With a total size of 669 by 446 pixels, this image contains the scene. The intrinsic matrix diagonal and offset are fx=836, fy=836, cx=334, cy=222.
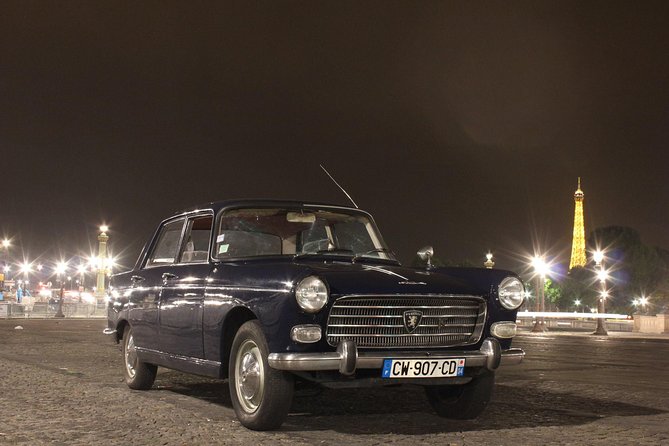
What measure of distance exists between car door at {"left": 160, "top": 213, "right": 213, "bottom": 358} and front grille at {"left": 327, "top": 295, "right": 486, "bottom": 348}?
1554 mm

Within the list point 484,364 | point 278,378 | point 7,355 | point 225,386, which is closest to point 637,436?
point 484,364

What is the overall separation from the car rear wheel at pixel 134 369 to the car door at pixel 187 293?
3.12 feet

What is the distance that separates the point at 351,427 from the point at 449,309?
1184 mm

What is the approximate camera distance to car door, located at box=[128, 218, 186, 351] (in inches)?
322

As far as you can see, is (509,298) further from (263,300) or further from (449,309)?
(263,300)

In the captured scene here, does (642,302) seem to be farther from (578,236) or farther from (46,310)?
(46,310)

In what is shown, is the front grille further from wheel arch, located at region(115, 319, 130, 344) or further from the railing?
the railing

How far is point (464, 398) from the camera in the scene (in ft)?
22.6

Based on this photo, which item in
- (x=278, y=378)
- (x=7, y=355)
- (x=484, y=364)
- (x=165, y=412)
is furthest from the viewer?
(x=7, y=355)

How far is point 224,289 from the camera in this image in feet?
22.0

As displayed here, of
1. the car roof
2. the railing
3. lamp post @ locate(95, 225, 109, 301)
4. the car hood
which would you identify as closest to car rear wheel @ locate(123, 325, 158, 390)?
the car roof

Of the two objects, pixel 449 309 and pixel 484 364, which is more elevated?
pixel 449 309

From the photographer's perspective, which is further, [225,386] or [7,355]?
[7,355]

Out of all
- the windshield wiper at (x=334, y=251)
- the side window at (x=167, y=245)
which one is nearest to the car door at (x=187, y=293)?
the side window at (x=167, y=245)
